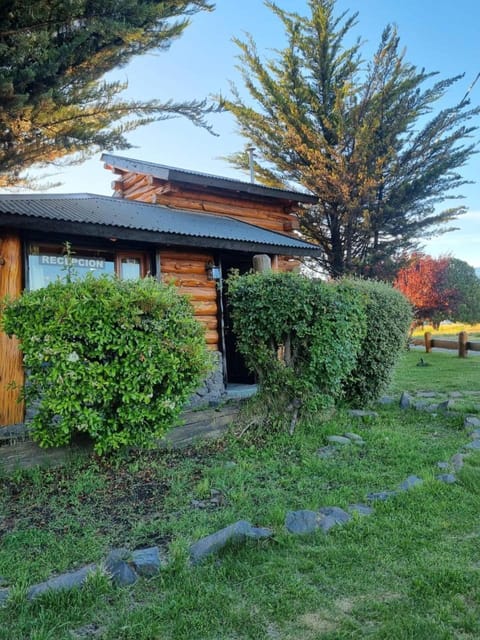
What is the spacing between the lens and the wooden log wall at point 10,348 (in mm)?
5570

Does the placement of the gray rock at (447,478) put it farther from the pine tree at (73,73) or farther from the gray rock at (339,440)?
the pine tree at (73,73)

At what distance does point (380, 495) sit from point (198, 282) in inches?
203

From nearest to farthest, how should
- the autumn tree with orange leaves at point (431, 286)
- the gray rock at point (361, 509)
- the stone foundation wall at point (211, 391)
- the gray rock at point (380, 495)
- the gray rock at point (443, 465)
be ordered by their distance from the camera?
the gray rock at point (361, 509)
the gray rock at point (380, 495)
the gray rock at point (443, 465)
the stone foundation wall at point (211, 391)
the autumn tree with orange leaves at point (431, 286)

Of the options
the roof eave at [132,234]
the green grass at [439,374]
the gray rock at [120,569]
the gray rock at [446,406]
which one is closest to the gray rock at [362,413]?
the gray rock at [446,406]

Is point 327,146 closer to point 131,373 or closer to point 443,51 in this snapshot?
point 443,51

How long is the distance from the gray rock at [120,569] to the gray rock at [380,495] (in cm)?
186

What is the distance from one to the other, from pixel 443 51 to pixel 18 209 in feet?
38.8

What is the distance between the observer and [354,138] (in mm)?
15906

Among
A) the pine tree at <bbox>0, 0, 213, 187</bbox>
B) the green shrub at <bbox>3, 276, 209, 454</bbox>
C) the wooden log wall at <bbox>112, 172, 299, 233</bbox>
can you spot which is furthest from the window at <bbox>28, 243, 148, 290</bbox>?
the wooden log wall at <bbox>112, 172, 299, 233</bbox>

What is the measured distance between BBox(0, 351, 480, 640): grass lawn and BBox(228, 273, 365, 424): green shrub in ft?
2.37

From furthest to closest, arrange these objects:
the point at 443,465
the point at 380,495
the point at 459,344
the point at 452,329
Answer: the point at 452,329 < the point at 459,344 < the point at 443,465 < the point at 380,495

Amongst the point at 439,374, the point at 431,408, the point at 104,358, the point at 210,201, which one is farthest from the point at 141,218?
the point at 439,374

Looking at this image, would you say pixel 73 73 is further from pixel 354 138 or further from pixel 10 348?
pixel 354 138

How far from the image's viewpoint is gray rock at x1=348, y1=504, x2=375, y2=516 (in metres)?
3.10
